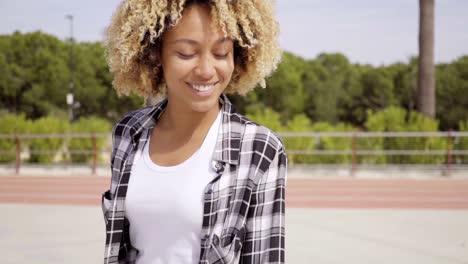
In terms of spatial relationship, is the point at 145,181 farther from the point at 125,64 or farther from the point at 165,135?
the point at 125,64

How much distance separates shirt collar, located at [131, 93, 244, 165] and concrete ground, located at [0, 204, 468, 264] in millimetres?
4122

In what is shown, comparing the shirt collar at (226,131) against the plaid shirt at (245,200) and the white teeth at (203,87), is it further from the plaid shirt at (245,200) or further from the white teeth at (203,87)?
the white teeth at (203,87)

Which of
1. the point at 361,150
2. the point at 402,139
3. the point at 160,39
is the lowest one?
the point at 361,150

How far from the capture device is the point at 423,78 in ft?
54.7

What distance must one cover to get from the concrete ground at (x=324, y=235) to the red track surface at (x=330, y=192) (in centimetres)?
125

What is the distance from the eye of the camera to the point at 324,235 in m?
7.18

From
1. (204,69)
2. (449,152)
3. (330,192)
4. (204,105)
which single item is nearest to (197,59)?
(204,69)

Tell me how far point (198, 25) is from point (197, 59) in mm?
102

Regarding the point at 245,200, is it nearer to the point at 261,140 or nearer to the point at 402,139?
the point at 261,140

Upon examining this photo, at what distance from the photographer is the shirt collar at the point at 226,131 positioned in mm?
1866

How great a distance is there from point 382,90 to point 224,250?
41.3 metres

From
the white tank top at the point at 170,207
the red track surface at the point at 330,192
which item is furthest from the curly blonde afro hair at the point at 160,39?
the red track surface at the point at 330,192

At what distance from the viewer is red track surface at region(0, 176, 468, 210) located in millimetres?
10539

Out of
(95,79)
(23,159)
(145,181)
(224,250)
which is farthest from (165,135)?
(95,79)
